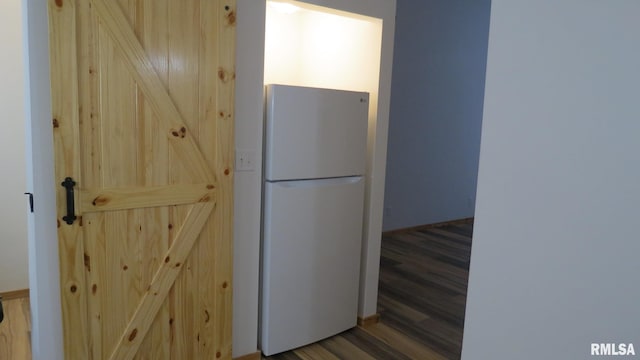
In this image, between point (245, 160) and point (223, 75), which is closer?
point (223, 75)

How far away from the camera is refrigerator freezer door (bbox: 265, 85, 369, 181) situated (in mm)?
2371

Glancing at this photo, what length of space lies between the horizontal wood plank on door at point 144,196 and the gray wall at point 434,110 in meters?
3.54

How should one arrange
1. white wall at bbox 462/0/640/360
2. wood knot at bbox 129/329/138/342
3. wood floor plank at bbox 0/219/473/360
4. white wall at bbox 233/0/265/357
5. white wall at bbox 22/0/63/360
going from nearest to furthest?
white wall at bbox 462/0/640/360 < white wall at bbox 22/0/63/360 < wood knot at bbox 129/329/138/342 < white wall at bbox 233/0/265/357 < wood floor plank at bbox 0/219/473/360

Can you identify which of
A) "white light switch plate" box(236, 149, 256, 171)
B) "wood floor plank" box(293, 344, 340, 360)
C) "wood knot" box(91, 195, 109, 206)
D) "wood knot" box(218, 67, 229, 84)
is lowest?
"wood floor plank" box(293, 344, 340, 360)

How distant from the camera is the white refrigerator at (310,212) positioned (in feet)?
7.91

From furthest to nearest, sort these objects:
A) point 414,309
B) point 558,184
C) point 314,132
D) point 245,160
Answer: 1. point 414,309
2. point 314,132
3. point 245,160
4. point 558,184

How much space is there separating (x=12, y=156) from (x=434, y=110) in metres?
4.72

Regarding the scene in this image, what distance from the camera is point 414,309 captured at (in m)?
3.30

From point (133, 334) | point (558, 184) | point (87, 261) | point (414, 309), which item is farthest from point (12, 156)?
point (558, 184)

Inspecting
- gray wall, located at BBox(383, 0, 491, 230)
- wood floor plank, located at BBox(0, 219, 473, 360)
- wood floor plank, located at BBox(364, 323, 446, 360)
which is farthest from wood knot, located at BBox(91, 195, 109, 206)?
gray wall, located at BBox(383, 0, 491, 230)

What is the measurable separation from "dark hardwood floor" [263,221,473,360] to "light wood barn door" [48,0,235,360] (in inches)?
33.8

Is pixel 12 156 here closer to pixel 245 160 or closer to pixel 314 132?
pixel 245 160

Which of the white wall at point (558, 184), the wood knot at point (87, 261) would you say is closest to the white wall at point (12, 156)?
the wood knot at point (87, 261)

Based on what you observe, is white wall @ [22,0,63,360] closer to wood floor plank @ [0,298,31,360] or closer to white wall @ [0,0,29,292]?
wood floor plank @ [0,298,31,360]
